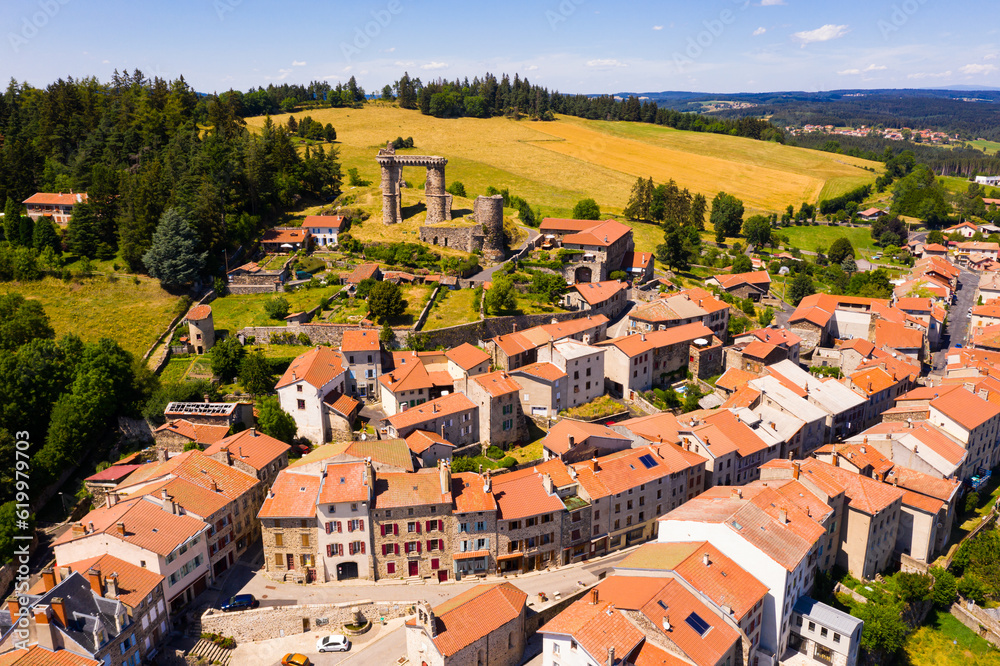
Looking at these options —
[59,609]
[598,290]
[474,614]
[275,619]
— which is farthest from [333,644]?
[598,290]

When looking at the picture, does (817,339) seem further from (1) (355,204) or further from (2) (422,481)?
(1) (355,204)

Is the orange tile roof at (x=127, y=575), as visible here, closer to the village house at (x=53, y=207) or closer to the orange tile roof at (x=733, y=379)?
the orange tile roof at (x=733, y=379)

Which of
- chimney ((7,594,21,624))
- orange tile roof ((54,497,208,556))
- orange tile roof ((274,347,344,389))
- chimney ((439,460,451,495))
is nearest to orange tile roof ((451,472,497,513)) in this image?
chimney ((439,460,451,495))

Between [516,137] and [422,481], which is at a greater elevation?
[516,137]

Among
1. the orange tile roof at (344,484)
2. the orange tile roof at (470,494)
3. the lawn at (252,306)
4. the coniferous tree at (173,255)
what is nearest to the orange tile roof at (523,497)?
the orange tile roof at (470,494)

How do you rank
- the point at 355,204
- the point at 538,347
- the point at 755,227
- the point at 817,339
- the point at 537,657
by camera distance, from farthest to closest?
the point at 755,227
the point at 355,204
the point at 817,339
the point at 538,347
the point at 537,657

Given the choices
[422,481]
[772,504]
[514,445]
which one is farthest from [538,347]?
[772,504]
